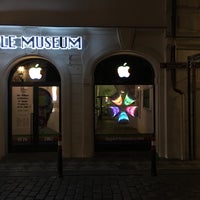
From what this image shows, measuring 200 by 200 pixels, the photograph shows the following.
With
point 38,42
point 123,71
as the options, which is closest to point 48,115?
point 38,42

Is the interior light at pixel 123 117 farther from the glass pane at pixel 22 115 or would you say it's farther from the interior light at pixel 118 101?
the glass pane at pixel 22 115

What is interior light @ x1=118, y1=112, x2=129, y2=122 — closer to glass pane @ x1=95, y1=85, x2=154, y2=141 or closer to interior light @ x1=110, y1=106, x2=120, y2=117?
glass pane @ x1=95, y1=85, x2=154, y2=141

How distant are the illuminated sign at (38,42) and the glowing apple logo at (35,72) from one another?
82 centimetres

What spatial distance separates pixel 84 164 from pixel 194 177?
307cm

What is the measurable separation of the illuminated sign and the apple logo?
163 centimetres

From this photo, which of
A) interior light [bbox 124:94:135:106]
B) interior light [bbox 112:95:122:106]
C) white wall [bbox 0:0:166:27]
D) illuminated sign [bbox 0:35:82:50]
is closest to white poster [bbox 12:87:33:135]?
illuminated sign [bbox 0:35:82:50]

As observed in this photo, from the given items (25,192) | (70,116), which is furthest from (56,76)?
(25,192)

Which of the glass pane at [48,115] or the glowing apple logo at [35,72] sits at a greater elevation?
the glowing apple logo at [35,72]

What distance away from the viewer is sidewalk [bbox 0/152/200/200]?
743 cm

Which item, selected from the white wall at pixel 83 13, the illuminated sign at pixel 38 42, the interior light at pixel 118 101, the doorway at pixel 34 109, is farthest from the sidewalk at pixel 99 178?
the white wall at pixel 83 13

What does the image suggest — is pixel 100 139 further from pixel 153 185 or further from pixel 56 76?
pixel 153 185

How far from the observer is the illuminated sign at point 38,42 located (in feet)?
37.4

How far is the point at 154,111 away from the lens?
39.8 feet

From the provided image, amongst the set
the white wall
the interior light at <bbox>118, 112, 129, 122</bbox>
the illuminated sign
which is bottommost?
the interior light at <bbox>118, 112, 129, 122</bbox>
